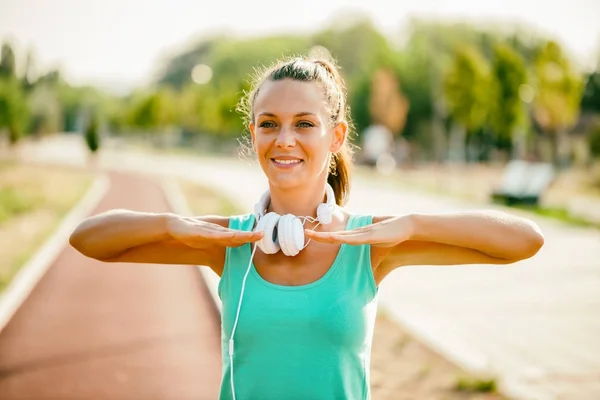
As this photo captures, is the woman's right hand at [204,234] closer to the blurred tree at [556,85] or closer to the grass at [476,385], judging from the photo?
the grass at [476,385]

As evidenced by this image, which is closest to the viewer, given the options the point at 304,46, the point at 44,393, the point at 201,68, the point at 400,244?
the point at 400,244

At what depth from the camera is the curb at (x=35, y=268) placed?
24.0ft

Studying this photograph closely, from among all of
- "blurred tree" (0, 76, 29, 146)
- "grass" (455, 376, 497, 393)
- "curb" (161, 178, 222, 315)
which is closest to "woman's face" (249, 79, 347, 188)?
"curb" (161, 178, 222, 315)

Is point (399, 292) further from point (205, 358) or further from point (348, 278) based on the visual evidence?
point (348, 278)

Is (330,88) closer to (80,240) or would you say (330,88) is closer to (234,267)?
(234,267)

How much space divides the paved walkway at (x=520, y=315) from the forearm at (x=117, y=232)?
11.4ft

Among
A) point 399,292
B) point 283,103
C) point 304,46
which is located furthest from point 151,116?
point 283,103

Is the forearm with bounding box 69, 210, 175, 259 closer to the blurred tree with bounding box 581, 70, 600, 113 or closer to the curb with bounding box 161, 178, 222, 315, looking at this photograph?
the curb with bounding box 161, 178, 222, 315

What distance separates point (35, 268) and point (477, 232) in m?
8.60

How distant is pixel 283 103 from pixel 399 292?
642 cm

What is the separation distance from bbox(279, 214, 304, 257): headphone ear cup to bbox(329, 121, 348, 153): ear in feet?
1.29

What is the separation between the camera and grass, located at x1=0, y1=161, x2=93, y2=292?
1043cm

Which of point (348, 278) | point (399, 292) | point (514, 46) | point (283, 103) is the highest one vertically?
point (514, 46)

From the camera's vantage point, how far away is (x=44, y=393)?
500cm
